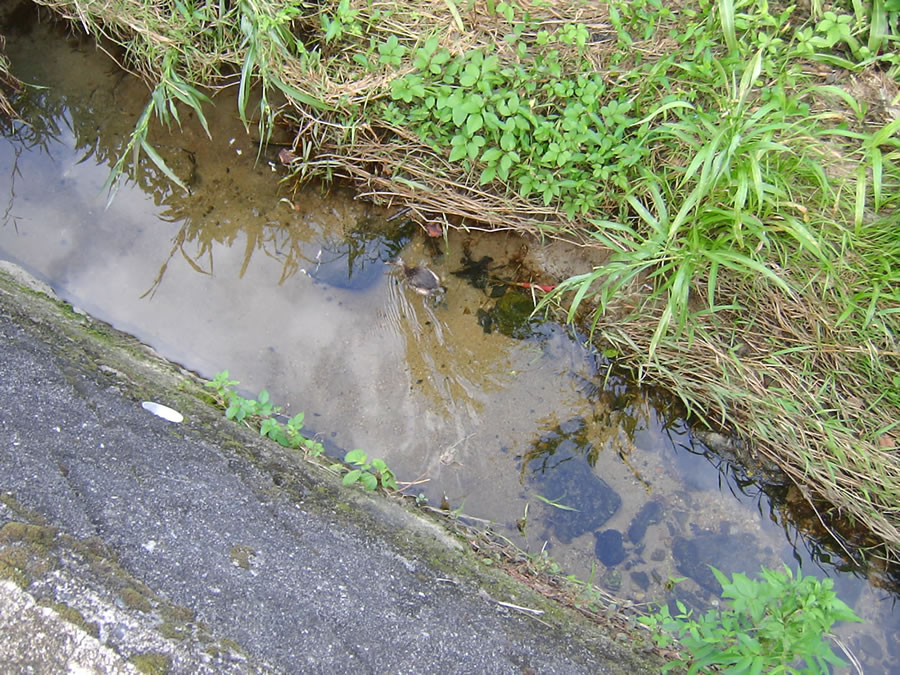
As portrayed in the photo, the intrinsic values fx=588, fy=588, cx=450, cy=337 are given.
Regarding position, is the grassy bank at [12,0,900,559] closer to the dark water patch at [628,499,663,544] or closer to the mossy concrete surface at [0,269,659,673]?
the dark water patch at [628,499,663,544]

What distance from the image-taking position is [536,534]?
2.95m

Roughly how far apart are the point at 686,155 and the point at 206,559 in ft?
8.89

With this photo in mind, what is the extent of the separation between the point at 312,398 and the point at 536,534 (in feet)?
4.40

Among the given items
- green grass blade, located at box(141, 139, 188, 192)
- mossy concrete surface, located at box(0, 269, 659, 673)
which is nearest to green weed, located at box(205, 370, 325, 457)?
mossy concrete surface, located at box(0, 269, 659, 673)

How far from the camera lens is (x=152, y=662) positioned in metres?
1.67

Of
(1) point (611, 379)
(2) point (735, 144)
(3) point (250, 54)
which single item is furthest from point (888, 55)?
(3) point (250, 54)

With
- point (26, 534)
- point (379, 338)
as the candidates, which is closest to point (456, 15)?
point (379, 338)

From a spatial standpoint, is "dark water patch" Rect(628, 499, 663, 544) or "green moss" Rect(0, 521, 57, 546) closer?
"green moss" Rect(0, 521, 57, 546)

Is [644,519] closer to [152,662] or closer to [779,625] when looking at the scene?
[779,625]

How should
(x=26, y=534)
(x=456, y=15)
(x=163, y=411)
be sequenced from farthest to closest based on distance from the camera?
(x=456, y=15)
(x=163, y=411)
(x=26, y=534)

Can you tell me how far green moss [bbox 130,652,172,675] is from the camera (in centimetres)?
166

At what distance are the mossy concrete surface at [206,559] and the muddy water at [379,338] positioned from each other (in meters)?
0.55

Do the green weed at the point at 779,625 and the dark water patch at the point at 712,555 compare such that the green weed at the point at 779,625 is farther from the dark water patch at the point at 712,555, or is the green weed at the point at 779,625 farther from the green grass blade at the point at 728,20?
the green grass blade at the point at 728,20

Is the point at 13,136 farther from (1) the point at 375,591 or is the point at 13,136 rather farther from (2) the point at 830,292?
(2) the point at 830,292
